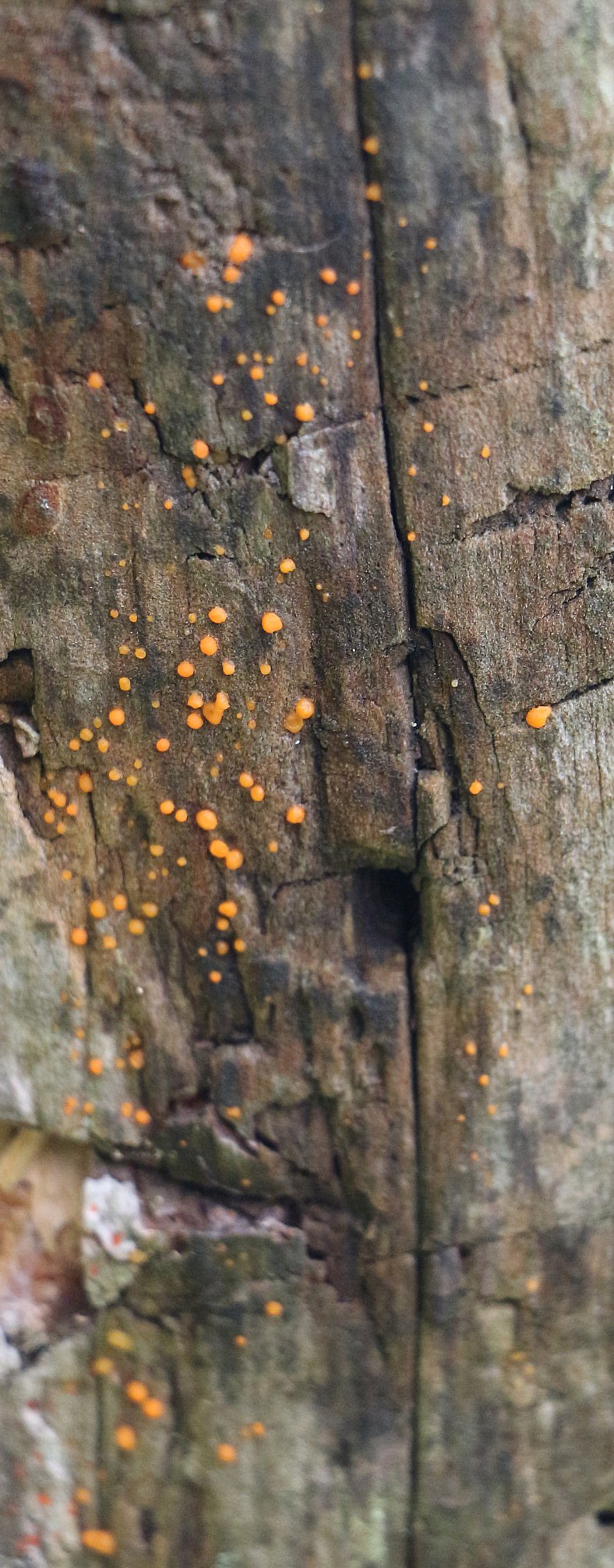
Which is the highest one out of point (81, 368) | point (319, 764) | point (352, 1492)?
point (81, 368)

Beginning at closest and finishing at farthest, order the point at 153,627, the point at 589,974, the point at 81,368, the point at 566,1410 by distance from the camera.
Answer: the point at 81,368, the point at 153,627, the point at 589,974, the point at 566,1410

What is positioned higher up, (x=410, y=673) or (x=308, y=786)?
(x=410, y=673)

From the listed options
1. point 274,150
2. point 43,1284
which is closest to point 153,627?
point 274,150

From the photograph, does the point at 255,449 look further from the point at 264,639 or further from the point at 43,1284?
the point at 43,1284

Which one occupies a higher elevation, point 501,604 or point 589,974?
point 501,604

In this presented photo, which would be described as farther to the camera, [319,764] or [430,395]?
[319,764]

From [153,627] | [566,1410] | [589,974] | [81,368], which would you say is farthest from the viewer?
[566,1410]

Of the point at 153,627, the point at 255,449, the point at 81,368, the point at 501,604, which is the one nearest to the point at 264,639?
the point at 153,627
